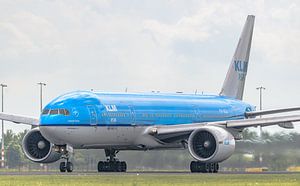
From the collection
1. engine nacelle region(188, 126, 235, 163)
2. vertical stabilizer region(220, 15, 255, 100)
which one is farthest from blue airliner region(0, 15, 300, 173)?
vertical stabilizer region(220, 15, 255, 100)

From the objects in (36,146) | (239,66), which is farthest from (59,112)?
(239,66)

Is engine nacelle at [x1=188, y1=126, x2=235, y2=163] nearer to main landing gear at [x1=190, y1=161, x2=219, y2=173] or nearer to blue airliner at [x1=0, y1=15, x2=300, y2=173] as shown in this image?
blue airliner at [x1=0, y1=15, x2=300, y2=173]

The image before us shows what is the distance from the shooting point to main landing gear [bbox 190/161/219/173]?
70.8m

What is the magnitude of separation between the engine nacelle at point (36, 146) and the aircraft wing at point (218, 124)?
6947mm

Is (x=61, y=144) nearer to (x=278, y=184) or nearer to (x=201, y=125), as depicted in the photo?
(x=201, y=125)

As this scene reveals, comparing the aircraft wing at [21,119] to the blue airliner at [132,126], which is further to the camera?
the aircraft wing at [21,119]

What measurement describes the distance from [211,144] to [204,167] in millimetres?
2229

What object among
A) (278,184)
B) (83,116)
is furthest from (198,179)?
(83,116)

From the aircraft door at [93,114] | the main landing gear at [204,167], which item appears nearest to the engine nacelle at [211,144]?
the main landing gear at [204,167]

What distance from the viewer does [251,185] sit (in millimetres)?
48812

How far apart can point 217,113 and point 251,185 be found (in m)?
32.5

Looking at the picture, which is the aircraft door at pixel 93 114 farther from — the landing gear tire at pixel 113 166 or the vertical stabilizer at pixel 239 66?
the vertical stabilizer at pixel 239 66

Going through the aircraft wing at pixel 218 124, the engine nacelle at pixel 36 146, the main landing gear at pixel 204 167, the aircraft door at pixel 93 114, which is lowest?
the main landing gear at pixel 204 167

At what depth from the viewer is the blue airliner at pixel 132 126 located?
68250 millimetres
